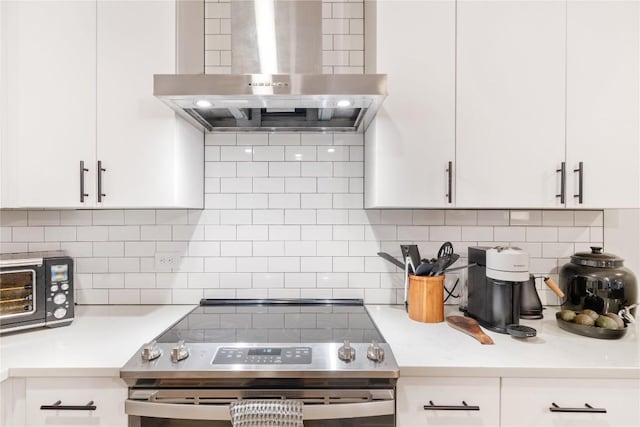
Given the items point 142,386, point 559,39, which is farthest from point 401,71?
point 142,386

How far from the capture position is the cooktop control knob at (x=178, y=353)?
112 centimetres

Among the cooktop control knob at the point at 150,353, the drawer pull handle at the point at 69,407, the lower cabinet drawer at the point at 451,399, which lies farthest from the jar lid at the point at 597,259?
the drawer pull handle at the point at 69,407

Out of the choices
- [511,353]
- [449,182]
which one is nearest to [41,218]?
[449,182]

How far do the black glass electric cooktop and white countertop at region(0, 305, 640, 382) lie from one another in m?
0.10

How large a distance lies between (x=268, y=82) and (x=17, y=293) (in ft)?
4.48

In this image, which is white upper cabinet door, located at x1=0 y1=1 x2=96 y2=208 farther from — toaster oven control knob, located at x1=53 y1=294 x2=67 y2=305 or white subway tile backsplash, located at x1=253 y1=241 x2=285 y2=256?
white subway tile backsplash, located at x1=253 y1=241 x2=285 y2=256

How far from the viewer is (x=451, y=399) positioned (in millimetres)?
1100

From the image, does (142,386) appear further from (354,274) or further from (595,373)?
(595,373)

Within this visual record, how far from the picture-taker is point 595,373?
1.08 metres

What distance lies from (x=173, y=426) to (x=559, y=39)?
82.0 inches

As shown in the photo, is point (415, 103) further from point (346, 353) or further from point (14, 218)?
point (14, 218)

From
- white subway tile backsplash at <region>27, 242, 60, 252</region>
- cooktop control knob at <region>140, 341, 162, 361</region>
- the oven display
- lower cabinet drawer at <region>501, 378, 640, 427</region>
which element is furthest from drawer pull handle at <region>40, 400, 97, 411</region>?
lower cabinet drawer at <region>501, 378, 640, 427</region>

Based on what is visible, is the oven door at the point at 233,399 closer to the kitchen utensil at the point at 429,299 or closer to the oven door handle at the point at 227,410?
the oven door handle at the point at 227,410

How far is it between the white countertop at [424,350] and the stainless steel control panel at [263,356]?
1.05 ft
